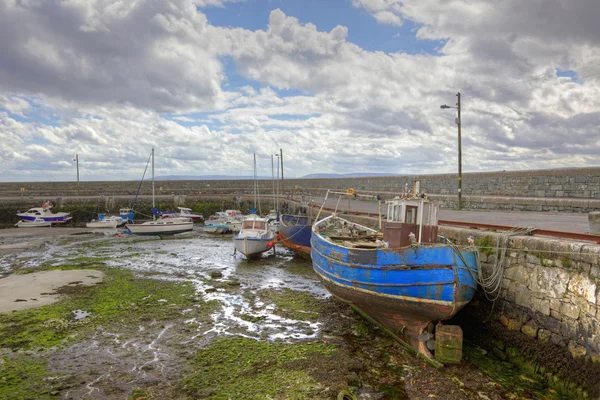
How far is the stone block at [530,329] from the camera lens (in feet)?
21.8

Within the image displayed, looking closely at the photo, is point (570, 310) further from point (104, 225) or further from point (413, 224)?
point (104, 225)

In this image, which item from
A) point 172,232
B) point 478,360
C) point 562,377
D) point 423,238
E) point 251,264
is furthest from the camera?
point 172,232

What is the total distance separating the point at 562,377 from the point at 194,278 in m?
11.8

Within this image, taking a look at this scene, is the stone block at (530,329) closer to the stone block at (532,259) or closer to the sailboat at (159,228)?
the stone block at (532,259)

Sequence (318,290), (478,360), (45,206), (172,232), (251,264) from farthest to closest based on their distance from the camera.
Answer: (45,206), (172,232), (251,264), (318,290), (478,360)

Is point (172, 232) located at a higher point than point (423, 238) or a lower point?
lower

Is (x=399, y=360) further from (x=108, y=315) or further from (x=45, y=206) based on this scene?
(x=45, y=206)

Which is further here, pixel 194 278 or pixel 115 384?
pixel 194 278

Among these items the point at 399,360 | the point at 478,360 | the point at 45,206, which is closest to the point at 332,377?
the point at 399,360

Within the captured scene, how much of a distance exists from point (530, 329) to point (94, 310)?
10379 millimetres

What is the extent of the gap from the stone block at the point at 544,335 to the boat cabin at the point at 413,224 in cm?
262

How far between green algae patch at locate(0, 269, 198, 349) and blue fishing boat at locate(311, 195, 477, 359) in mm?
5098

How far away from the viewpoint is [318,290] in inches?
491

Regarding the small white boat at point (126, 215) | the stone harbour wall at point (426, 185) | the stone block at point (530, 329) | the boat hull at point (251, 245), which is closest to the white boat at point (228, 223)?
the small white boat at point (126, 215)
